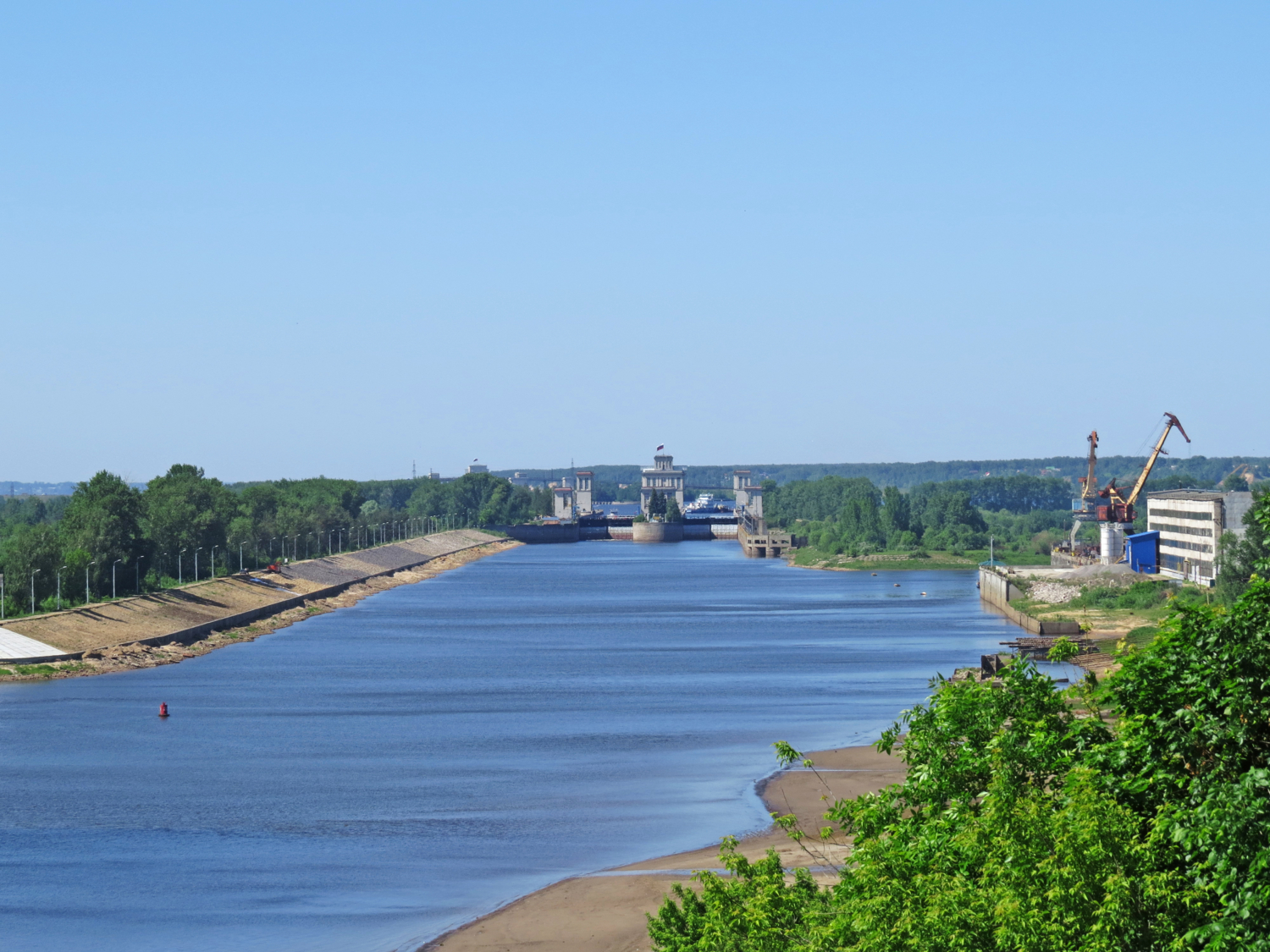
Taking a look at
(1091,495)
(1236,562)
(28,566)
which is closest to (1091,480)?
(1091,495)

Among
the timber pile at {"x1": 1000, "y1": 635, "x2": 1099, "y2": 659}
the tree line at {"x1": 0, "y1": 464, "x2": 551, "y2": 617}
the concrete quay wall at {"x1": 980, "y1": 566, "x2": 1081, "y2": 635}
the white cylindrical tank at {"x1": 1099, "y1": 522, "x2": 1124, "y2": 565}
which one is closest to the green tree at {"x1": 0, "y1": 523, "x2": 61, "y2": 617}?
the tree line at {"x1": 0, "y1": 464, "x2": 551, "y2": 617}

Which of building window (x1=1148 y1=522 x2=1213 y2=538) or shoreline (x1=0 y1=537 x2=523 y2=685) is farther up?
building window (x1=1148 y1=522 x2=1213 y2=538)

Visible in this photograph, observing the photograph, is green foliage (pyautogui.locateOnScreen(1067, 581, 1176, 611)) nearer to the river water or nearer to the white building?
the white building

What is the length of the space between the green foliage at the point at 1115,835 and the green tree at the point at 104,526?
95835 mm

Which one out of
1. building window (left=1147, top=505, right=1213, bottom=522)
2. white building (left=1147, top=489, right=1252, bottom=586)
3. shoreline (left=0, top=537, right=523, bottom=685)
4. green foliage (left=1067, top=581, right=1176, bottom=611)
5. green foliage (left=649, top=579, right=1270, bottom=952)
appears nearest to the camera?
green foliage (left=649, top=579, right=1270, bottom=952)

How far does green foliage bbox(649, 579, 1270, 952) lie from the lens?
13.7 meters

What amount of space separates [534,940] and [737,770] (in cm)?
1954

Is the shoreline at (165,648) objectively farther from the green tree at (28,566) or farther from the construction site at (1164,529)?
the construction site at (1164,529)

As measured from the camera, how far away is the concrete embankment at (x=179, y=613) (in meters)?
87.0

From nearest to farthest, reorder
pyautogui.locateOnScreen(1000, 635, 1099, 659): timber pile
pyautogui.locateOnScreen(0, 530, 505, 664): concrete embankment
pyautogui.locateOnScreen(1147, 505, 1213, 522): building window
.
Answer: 1. pyautogui.locateOnScreen(1000, 635, 1099, 659): timber pile
2. pyautogui.locateOnScreen(0, 530, 505, 664): concrete embankment
3. pyautogui.locateOnScreen(1147, 505, 1213, 522): building window

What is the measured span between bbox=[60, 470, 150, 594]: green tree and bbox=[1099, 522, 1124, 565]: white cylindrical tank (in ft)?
274

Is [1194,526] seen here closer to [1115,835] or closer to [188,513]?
[188,513]

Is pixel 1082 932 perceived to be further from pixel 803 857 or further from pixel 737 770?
pixel 737 770

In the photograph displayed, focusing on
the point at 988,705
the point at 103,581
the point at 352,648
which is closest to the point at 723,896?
the point at 988,705
